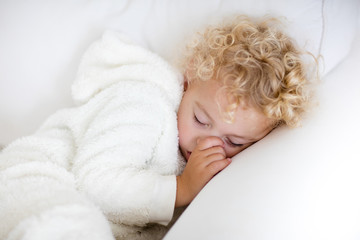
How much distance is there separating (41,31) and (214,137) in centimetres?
67

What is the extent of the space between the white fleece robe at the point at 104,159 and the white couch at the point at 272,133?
0.45ft

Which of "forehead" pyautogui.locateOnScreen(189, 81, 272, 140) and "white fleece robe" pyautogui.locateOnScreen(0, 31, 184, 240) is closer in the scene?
"white fleece robe" pyautogui.locateOnScreen(0, 31, 184, 240)

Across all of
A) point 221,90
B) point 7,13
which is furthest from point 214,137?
point 7,13

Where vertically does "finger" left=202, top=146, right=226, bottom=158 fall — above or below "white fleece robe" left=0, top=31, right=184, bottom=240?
below

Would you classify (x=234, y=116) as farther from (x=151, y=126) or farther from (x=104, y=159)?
(x=104, y=159)

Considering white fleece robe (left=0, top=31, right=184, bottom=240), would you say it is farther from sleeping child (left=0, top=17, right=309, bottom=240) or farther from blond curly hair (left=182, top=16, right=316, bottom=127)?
blond curly hair (left=182, top=16, right=316, bottom=127)

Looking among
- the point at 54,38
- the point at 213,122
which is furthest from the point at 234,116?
the point at 54,38

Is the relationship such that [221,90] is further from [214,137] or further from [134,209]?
[134,209]

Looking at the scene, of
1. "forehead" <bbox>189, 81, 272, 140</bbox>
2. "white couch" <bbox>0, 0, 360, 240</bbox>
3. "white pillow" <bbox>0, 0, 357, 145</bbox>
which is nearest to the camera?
"white couch" <bbox>0, 0, 360, 240</bbox>

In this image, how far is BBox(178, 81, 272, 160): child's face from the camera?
3.09ft

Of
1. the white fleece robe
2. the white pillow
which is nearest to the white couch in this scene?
the white pillow

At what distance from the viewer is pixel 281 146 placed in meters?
0.81

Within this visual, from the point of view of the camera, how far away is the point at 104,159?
2.80 ft

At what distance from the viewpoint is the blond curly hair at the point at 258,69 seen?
0.92m
